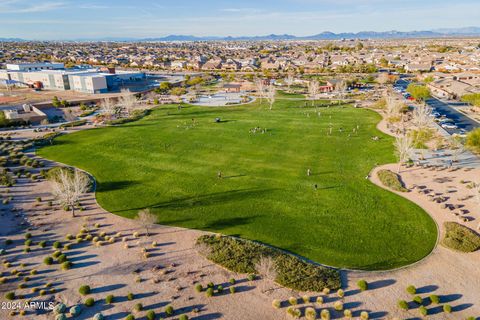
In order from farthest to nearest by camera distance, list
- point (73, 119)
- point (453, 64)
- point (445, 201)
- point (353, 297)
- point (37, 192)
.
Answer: point (453, 64)
point (73, 119)
point (37, 192)
point (445, 201)
point (353, 297)

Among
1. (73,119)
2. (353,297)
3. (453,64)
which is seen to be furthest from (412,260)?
(453,64)

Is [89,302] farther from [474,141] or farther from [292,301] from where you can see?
[474,141]

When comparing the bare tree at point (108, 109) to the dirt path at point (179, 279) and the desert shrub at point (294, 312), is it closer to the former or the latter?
the dirt path at point (179, 279)

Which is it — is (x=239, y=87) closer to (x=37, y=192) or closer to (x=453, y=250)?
(x=37, y=192)

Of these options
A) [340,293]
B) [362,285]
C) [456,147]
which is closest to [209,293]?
[340,293]

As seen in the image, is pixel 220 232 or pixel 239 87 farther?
pixel 239 87

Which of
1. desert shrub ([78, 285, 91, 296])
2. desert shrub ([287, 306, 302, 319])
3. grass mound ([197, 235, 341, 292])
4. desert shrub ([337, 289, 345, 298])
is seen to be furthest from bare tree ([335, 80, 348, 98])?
desert shrub ([78, 285, 91, 296])
